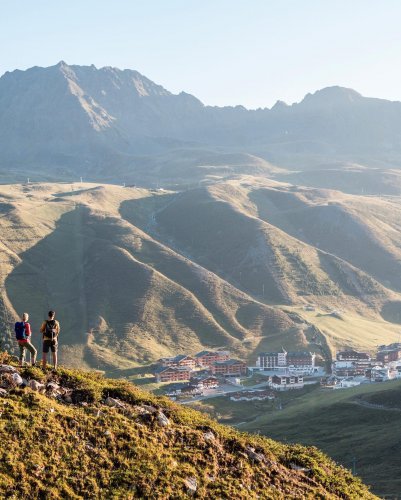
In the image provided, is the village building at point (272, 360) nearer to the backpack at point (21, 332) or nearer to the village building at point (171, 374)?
the village building at point (171, 374)

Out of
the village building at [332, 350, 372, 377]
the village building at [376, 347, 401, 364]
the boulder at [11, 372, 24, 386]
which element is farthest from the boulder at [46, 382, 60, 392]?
the village building at [376, 347, 401, 364]

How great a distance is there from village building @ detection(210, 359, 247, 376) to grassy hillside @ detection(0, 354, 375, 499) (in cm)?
13140

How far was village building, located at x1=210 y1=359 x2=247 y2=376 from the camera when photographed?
159 m

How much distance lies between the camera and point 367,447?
91688 millimetres

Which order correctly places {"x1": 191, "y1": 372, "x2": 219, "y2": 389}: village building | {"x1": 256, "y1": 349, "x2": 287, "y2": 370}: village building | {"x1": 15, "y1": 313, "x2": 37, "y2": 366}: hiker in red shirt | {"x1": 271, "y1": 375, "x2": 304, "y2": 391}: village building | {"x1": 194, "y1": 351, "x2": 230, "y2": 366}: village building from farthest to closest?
1. {"x1": 256, "y1": 349, "x2": 287, "y2": 370}: village building
2. {"x1": 194, "y1": 351, "x2": 230, "y2": 366}: village building
3. {"x1": 271, "y1": 375, "x2": 304, "y2": 391}: village building
4. {"x1": 191, "y1": 372, "x2": 219, "y2": 389}: village building
5. {"x1": 15, "y1": 313, "x2": 37, "y2": 366}: hiker in red shirt

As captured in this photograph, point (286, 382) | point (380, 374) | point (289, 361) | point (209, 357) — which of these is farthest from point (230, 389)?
point (380, 374)

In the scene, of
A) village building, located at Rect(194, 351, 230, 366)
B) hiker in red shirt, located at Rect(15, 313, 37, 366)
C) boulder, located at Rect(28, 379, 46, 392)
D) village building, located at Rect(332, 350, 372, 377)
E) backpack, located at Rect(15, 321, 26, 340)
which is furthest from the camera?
village building, located at Rect(194, 351, 230, 366)

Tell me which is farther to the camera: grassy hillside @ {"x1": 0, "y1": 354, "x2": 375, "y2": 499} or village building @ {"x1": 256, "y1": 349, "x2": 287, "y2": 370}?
village building @ {"x1": 256, "y1": 349, "x2": 287, "y2": 370}

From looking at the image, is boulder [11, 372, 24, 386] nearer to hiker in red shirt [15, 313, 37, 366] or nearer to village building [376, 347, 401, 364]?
hiker in red shirt [15, 313, 37, 366]

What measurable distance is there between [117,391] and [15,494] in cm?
A: 760

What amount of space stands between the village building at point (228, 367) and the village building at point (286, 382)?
9.87 meters

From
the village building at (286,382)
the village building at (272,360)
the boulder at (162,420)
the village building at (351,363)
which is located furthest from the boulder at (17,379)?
Result: the village building at (272,360)

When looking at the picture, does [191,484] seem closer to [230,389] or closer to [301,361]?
[230,389]

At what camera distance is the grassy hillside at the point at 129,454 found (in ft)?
69.3
